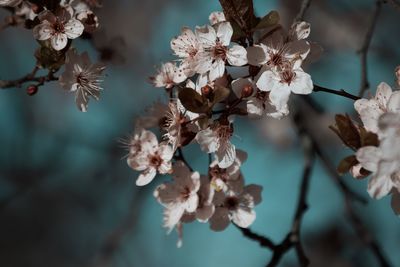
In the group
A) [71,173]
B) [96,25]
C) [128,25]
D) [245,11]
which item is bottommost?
[71,173]

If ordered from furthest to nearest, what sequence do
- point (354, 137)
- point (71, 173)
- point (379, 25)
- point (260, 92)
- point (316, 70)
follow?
point (71, 173)
point (379, 25)
point (316, 70)
point (260, 92)
point (354, 137)

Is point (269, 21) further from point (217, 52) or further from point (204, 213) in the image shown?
point (204, 213)

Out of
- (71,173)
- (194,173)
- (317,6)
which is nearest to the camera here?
(194,173)

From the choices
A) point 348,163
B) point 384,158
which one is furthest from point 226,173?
point 384,158

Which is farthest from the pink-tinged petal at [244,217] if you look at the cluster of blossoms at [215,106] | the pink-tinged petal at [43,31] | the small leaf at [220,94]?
the pink-tinged petal at [43,31]

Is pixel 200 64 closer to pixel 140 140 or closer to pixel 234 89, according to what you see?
pixel 234 89

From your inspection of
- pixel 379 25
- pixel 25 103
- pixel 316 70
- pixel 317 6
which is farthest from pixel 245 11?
pixel 25 103
